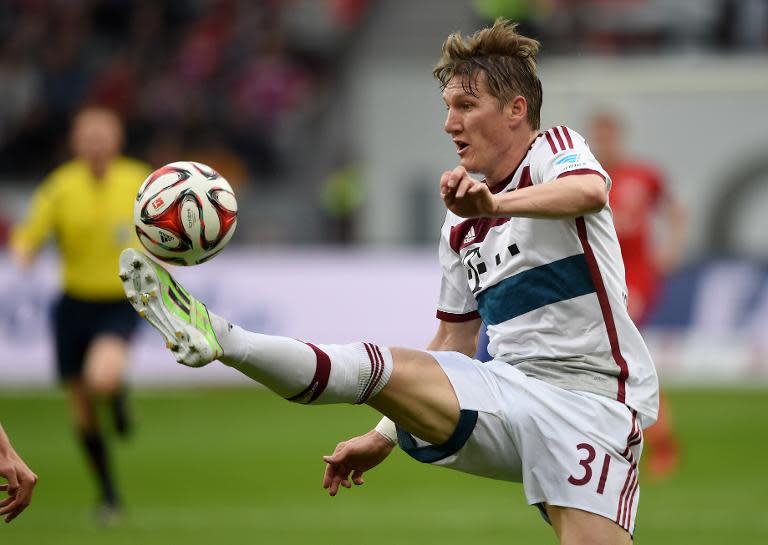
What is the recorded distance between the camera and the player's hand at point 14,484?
15.8 ft

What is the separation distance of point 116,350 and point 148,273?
523 cm

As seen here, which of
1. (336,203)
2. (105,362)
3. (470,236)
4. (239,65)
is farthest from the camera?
(239,65)

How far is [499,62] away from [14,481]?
216 centimetres

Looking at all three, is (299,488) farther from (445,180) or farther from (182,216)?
(445,180)

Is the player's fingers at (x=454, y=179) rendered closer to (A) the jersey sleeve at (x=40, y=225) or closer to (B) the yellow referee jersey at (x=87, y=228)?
(B) the yellow referee jersey at (x=87, y=228)

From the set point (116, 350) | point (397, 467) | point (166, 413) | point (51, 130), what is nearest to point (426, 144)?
point (51, 130)

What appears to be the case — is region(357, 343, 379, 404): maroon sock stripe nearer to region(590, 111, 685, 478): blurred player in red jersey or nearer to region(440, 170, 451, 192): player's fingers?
region(440, 170, 451, 192): player's fingers

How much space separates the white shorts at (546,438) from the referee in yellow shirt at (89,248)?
500 centimetres

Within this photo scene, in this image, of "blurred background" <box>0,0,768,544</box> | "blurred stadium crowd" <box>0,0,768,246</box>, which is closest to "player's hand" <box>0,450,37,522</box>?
"blurred background" <box>0,0,768,544</box>

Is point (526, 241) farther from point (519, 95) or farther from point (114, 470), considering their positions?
point (114, 470)

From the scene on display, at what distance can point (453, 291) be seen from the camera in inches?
209

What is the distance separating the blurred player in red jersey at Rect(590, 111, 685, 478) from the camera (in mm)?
10234

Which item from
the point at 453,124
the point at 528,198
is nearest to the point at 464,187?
the point at 528,198

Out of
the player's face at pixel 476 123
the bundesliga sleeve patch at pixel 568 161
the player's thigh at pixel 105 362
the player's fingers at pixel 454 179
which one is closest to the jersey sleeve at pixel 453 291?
the player's face at pixel 476 123
